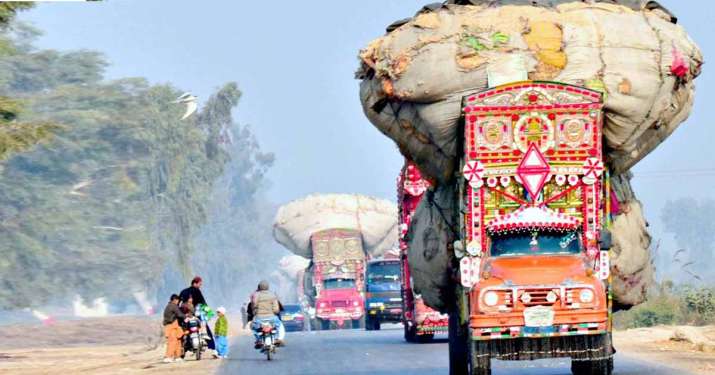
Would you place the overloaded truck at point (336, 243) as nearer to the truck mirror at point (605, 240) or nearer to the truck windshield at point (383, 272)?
the truck windshield at point (383, 272)

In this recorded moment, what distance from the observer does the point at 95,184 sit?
97938mm

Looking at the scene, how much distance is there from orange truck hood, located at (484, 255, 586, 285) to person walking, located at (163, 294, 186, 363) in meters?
13.9

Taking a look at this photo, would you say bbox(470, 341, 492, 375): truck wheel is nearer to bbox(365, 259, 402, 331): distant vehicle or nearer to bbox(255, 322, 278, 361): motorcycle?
bbox(255, 322, 278, 361): motorcycle

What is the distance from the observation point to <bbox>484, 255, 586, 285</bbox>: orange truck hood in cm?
2183

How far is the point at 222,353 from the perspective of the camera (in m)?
36.9

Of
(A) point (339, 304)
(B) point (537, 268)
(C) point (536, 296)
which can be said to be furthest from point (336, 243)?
(C) point (536, 296)

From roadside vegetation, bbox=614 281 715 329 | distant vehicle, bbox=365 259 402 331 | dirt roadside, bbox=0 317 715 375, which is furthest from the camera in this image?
distant vehicle, bbox=365 259 402 331

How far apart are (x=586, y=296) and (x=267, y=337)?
13330 millimetres

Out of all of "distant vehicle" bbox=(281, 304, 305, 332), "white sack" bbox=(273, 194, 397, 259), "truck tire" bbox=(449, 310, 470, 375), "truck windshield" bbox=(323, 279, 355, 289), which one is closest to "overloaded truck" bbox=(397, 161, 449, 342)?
"truck tire" bbox=(449, 310, 470, 375)

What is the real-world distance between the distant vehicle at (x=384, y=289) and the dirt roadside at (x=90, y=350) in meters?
6.60

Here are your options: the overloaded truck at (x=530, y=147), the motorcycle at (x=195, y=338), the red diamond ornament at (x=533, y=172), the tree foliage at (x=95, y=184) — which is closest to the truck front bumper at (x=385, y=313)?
the motorcycle at (x=195, y=338)

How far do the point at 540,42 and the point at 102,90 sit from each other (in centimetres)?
8034

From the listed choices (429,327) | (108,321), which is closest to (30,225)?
(108,321)

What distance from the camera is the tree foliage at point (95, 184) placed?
297 ft
